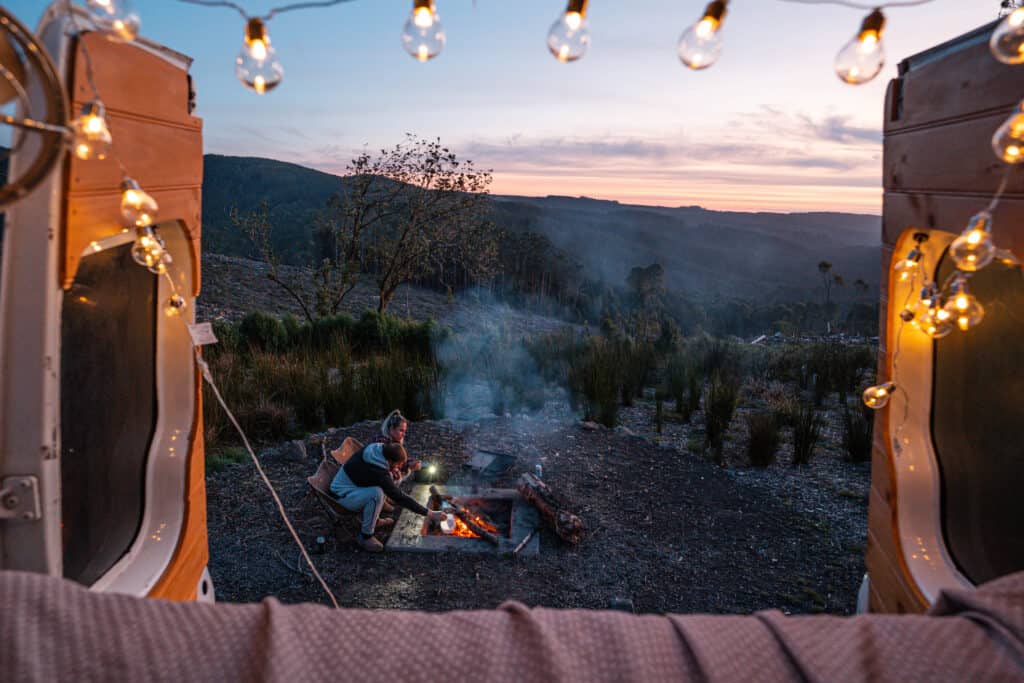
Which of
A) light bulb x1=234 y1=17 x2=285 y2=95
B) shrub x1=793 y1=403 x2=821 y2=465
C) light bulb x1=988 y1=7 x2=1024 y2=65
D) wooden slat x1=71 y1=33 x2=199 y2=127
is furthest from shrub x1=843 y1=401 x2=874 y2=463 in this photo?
light bulb x1=234 y1=17 x2=285 y2=95

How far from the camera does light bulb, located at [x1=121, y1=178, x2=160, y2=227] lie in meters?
1.73

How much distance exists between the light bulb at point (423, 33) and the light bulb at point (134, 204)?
84cm

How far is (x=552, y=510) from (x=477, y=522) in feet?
1.80

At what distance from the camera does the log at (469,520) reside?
4316 mm

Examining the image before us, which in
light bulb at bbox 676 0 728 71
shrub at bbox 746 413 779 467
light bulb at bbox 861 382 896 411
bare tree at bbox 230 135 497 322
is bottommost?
shrub at bbox 746 413 779 467

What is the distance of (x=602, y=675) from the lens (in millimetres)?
1094

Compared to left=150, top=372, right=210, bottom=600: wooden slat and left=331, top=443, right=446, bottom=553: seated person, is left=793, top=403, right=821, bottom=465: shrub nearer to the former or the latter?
left=331, top=443, right=446, bottom=553: seated person

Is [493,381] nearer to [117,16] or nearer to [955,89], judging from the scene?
[955,89]

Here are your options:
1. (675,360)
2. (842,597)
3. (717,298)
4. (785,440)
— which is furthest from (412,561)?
(717,298)

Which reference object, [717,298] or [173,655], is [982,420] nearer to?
[173,655]

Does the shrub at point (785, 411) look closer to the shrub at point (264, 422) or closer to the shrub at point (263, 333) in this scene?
the shrub at point (264, 422)

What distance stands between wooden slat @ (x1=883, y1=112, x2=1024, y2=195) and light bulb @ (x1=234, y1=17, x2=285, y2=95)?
190 cm

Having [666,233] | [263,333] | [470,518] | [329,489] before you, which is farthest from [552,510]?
[666,233]

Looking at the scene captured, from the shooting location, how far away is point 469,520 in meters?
4.53
